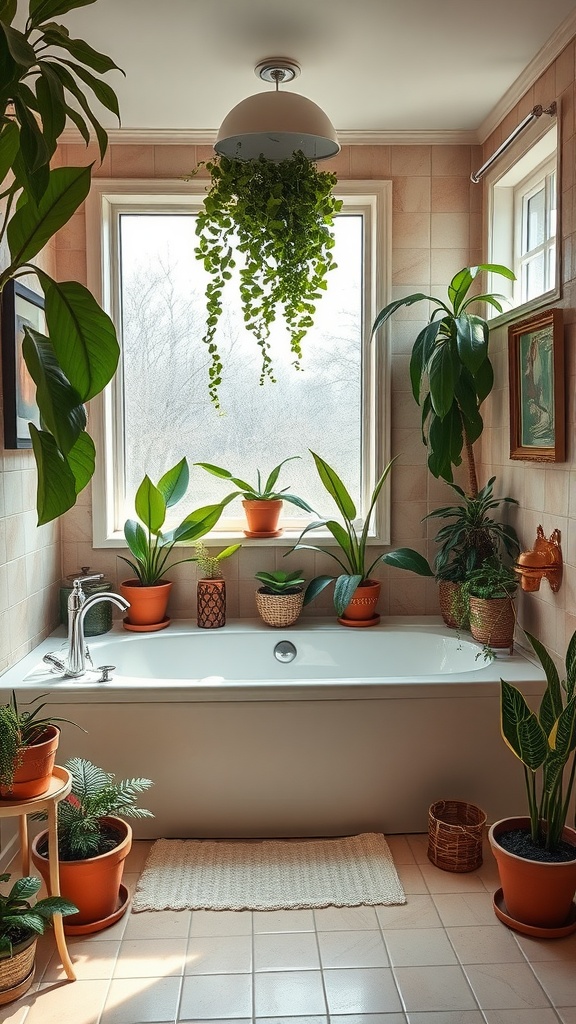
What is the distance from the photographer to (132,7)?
93.4 inches

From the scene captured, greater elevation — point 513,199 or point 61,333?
point 513,199

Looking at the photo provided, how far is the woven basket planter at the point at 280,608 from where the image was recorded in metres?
3.36

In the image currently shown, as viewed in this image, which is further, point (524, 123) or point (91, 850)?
point (524, 123)

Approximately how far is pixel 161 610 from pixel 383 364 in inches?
54.2

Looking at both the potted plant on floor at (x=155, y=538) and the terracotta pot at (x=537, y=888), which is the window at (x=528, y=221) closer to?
the potted plant on floor at (x=155, y=538)

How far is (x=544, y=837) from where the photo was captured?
2307 millimetres

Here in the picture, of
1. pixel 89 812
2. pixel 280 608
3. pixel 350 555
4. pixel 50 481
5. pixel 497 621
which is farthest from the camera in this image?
pixel 350 555

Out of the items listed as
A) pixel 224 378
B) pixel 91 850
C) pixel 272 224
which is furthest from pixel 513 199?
pixel 91 850

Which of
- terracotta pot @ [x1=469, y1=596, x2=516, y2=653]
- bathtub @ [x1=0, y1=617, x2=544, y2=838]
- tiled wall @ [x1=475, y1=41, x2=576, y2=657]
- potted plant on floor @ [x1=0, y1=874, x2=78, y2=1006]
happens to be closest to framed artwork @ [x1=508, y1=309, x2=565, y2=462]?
tiled wall @ [x1=475, y1=41, x2=576, y2=657]

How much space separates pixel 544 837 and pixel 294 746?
80 centimetres

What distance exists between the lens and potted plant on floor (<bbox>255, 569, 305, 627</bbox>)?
11.0 ft

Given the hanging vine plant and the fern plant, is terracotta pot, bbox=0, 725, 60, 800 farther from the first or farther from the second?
the hanging vine plant

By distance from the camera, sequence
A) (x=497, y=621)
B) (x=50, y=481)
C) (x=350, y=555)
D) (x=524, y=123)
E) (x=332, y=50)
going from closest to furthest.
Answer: (x=50, y=481) → (x=332, y=50) → (x=524, y=123) → (x=497, y=621) → (x=350, y=555)

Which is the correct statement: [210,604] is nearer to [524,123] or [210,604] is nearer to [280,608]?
[280,608]
